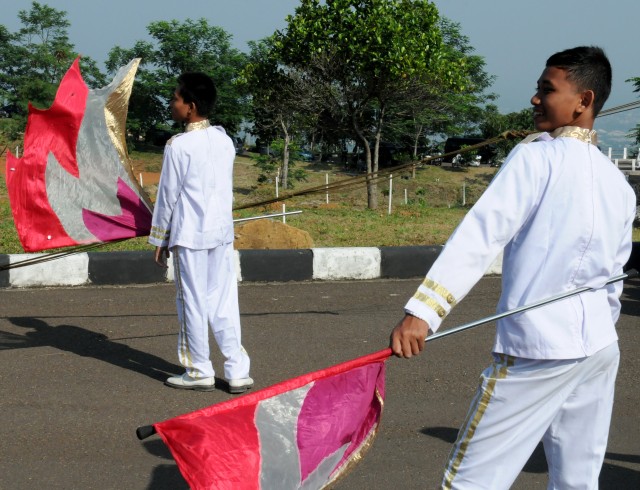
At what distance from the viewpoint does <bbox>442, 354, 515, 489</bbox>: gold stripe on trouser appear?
278 centimetres

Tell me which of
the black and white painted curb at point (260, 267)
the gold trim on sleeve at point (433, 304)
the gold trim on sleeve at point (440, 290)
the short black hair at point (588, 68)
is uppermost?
the short black hair at point (588, 68)

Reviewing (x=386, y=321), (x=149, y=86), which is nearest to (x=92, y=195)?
(x=386, y=321)

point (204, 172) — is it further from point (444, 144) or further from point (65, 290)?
point (444, 144)

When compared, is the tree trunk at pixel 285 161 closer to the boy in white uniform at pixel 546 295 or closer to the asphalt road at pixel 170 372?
the asphalt road at pixel 170 372

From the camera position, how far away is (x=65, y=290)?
805 cm

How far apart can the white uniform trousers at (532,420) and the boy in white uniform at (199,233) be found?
8.85ft

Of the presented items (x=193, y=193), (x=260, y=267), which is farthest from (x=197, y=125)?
(x=260, y=267)

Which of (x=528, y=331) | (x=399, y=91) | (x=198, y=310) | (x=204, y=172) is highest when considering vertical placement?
(x=399, y=91)

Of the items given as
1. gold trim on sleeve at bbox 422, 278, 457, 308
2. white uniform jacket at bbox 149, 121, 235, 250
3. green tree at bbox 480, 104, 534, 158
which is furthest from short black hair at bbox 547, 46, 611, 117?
green tree at bbox 480, 104, 534, 158

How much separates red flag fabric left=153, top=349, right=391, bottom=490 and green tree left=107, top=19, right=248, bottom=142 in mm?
29041

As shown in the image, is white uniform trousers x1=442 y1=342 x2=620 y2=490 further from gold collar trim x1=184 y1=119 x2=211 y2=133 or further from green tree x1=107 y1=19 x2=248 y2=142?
green tree x1=107 y1=19 x2=248 y2=142

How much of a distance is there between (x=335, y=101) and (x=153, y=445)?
1695 cm

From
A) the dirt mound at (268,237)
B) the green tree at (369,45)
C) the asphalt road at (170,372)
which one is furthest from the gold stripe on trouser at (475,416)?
the green tree at (369,45)

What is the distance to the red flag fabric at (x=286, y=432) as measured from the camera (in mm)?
2900
